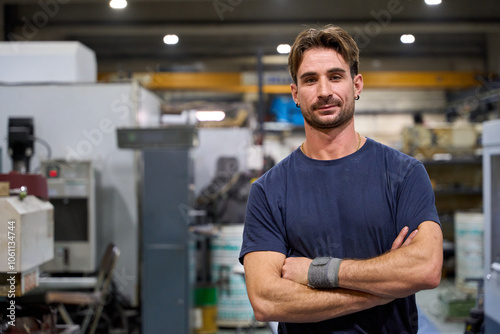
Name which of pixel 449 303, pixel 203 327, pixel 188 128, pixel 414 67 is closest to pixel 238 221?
pixel 203 327

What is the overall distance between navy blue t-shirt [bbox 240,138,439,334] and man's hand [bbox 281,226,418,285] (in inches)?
1.2

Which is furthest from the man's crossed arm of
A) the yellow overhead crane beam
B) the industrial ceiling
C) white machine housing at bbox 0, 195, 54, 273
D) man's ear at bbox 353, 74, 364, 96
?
the yellow overhead crane beam

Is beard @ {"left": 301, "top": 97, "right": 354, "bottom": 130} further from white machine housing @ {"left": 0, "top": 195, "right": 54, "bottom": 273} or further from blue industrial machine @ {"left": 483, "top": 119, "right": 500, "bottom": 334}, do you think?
blue industrial machine @ {"left": 483, "top": 119, "right": 500, "bottom": 334}

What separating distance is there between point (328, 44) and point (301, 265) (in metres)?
0.66

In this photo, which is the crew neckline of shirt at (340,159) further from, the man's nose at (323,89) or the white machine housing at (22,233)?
the white machine housing at (22,233)

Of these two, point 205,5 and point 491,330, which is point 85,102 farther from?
point 491,330

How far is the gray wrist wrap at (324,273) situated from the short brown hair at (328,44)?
23.0 inches

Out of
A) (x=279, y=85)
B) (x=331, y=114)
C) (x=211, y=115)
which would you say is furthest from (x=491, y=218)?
(x=279, y=85)

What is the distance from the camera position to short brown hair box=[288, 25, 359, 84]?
4.83 feet

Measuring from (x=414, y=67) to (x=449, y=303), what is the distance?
593cm

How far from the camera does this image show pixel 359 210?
1.38 meters

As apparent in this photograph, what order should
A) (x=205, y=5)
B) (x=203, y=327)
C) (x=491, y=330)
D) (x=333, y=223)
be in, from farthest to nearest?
(x=205, y=5) < (x=203, y=327) < (x=491, y=330) < (x=333, y=223)

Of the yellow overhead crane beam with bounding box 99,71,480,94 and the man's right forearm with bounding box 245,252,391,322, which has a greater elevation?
the yellow overhead crane beam with bounding box 99,71,480,94

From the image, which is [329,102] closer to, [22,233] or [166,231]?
[22,233]
